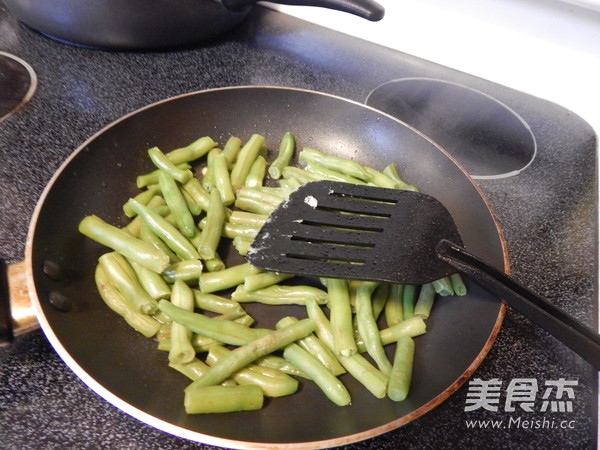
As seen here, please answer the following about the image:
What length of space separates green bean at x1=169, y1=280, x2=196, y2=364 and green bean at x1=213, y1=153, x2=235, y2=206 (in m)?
0.35

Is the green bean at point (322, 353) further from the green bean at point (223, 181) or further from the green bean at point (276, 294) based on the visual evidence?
the green bean at point (223, 181)

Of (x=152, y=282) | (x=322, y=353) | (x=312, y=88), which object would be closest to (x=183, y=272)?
(x=152, y=282)

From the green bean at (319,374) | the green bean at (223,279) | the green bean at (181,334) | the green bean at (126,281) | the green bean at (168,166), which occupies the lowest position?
the green bean at (126,281)

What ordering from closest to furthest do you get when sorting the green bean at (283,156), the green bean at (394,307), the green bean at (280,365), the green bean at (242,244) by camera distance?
the green bean at (280,365)
the green bean at (394,307)
the green bean at (242,244)
the green bean at (283,156)

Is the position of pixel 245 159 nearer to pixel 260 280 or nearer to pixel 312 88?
pixel 260 280

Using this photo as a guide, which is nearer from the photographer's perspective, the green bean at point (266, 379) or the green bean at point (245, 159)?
the green bean at point (266, 379)

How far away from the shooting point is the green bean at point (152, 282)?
4.20 ft

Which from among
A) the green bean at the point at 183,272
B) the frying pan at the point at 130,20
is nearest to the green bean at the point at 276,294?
the green bean at the point at 183,272

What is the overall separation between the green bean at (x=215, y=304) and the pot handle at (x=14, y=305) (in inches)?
15.0

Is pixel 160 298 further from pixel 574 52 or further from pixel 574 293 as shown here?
pixel 574 52

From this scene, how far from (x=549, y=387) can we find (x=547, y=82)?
4.33 ft

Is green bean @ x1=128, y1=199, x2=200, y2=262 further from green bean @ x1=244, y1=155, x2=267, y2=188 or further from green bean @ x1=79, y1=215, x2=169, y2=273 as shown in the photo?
green bean @ x1=244, y1=155, x2=267, y2=188

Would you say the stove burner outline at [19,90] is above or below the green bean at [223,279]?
below

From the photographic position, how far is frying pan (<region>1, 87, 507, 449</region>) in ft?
3.39
